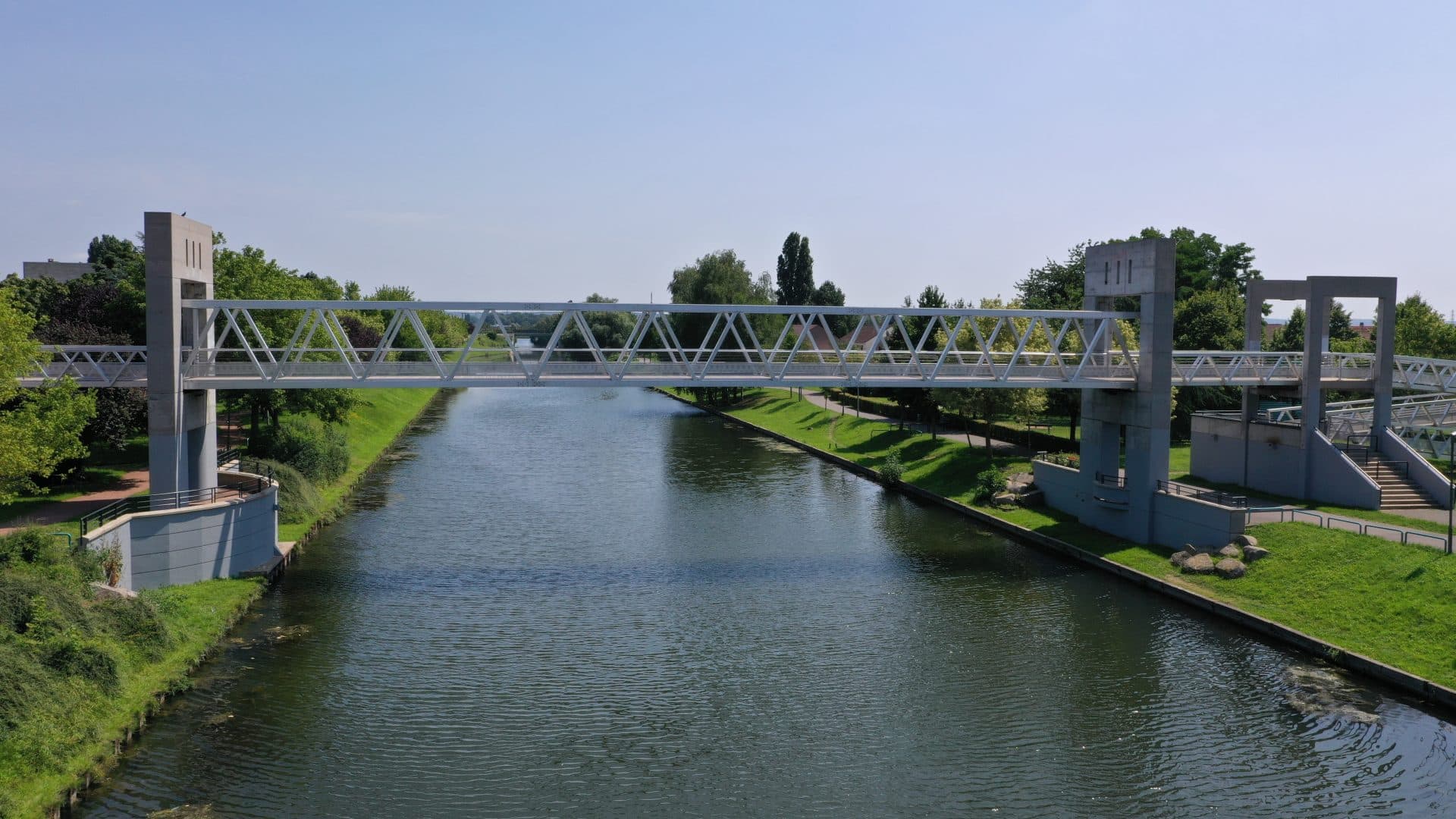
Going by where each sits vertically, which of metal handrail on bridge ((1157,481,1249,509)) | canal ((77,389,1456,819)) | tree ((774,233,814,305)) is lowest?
canal ((77,389,1456,819))

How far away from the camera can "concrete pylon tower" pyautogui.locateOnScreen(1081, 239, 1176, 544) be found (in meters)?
35.2

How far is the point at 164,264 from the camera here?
29.7m

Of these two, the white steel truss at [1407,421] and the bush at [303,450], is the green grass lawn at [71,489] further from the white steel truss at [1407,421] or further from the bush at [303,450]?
the white steel truss at [1407,421]

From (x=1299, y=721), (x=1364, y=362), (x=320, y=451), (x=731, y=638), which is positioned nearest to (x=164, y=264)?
(x=320, y=451)

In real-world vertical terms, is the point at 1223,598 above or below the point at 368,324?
below

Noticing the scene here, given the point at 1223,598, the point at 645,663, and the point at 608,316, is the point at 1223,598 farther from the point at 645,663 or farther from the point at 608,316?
the point at 608,316

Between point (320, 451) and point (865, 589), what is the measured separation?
80.0ft

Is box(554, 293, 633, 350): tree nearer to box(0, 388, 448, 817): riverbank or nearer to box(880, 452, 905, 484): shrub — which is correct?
box(880, 452, 905, 484): shrub

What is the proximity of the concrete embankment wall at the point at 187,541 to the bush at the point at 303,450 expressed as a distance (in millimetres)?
11071

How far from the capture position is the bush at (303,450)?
4228 cm

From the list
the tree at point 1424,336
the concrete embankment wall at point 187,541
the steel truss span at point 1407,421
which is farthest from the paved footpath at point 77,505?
the tree at point 1424,336

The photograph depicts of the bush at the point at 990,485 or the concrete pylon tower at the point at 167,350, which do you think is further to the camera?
the bush at the point at 990,485

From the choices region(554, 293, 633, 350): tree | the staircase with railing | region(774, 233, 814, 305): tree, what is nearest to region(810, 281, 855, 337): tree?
region(774, 233, 814, 305): tree

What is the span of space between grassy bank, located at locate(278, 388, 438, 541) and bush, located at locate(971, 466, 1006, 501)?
2398 centimetres
